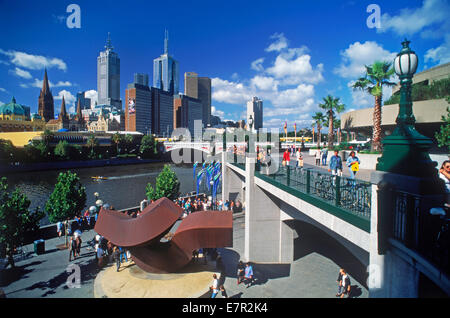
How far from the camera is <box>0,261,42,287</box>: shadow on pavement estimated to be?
11.3m

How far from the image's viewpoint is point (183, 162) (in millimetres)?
92562

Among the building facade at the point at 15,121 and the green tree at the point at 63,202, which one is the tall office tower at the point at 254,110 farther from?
the building facade at the point at 15,121

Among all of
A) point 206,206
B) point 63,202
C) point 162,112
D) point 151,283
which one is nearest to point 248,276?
point 151,283

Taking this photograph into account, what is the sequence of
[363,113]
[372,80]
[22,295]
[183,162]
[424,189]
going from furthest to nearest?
[183,162]
[363,113]
[372,80]
[22,295]
[424,189]

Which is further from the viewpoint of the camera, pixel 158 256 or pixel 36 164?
pixel 36 164

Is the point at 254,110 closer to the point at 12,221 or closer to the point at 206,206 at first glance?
the point at 206,206

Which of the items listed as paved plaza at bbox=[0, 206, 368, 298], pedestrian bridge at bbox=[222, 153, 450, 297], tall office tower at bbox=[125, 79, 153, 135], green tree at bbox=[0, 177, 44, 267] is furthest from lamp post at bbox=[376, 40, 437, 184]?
tall office tower at bbox=[125, 79, 153, 135]

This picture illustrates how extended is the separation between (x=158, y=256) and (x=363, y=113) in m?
25.7

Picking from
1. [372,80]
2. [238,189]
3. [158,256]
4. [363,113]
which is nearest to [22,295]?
[158,256]

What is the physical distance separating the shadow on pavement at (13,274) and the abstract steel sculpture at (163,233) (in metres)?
4.50
